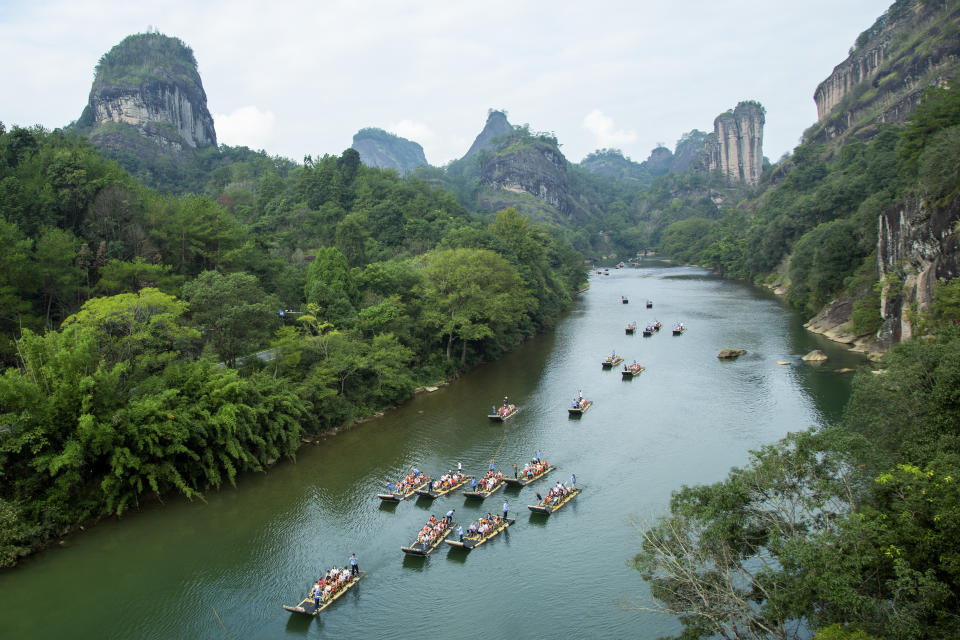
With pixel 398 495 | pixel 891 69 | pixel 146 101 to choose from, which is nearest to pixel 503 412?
pixel 398 495

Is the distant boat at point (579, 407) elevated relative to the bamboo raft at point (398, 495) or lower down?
elevated

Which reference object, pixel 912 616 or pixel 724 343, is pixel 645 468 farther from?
pixel 724 343

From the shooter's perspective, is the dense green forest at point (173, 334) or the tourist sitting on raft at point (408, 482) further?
the tourist sitting on raft at point (408, 482)

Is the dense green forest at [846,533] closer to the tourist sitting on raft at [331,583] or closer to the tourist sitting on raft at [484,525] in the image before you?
the tourist sitting on raft at [484,525]

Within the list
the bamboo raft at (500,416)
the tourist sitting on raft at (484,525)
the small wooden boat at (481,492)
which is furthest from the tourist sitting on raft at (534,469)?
the bamboo raft at (500,416)

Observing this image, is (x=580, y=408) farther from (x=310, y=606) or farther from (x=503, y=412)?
(x=310, y=606)

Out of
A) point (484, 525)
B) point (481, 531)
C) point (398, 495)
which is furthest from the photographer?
point (398, 495)

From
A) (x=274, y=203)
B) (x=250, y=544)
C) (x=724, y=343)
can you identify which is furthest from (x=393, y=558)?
(x=274, y=203)
